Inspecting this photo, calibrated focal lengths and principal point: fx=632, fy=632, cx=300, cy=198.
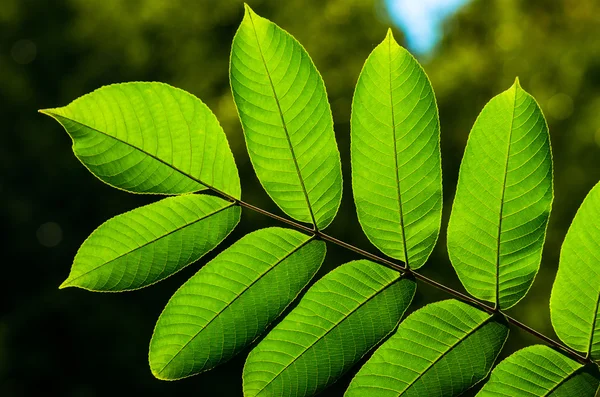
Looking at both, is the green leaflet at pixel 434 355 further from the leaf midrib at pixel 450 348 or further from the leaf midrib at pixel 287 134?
the leaf midrib at pixel 287 134

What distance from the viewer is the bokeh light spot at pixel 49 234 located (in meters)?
10.3

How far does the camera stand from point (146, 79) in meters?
11.0

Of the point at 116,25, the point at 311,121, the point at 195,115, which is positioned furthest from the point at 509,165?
the point at 116,25

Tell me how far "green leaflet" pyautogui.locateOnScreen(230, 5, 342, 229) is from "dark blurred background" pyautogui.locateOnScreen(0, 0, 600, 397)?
6.70m

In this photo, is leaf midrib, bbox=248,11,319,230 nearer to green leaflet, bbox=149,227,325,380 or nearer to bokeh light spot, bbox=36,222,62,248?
green leaflet, bbox=149,227,325,380

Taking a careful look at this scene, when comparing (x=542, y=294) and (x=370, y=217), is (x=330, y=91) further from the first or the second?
(x=370, y=217)

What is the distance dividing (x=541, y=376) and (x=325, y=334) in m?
0.30

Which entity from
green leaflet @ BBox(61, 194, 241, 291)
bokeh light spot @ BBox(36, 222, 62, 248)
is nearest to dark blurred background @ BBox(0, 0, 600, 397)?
bokeh light spot @ BBox(36, 222, 62, 248)

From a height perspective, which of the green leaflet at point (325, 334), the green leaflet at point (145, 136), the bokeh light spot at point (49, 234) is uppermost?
the bokeh light spot at point (49, 234)

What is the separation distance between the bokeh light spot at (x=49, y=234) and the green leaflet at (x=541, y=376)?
10403mm

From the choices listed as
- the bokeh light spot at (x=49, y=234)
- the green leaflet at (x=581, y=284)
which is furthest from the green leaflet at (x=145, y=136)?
the bokeh light spot at (x=49, y=234)

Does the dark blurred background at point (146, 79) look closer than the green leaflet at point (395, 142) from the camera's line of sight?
No

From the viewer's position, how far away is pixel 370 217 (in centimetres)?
92

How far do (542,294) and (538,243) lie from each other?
36.0 ft
